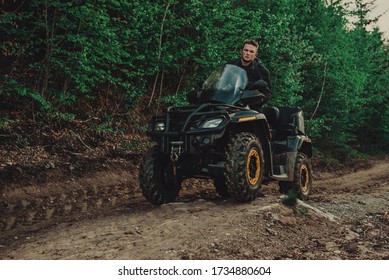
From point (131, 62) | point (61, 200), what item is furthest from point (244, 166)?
point (131, 62)

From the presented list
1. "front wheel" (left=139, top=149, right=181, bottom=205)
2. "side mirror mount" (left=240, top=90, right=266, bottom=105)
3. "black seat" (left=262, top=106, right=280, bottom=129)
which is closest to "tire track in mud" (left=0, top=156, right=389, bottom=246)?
"front wheel" (left=139, top=149, right=181, bottom=205)

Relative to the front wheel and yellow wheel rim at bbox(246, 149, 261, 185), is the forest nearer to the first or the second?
the front wheel

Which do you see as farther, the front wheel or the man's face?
the man's face

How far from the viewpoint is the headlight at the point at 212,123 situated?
5969 millimetres

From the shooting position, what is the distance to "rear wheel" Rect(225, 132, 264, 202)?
5.98 metres

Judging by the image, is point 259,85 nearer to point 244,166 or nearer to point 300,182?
point 244,166

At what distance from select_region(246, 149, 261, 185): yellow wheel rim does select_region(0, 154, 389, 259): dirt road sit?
0.36 metres

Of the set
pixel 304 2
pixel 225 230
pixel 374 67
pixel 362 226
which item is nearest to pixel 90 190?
pixel 225 230

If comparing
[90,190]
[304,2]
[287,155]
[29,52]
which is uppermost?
[304,2]

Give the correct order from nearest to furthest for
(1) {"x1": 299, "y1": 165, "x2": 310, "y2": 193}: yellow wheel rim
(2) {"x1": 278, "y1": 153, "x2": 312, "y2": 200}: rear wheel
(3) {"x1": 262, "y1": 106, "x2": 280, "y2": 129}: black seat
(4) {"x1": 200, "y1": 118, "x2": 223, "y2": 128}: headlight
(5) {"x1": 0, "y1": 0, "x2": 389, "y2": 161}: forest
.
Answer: (4) {"x1": 200, "y1": 118, "x2": 223, "y2": 128}: headlight
(3) {"x1": 262, "y1": 106, "x2": 280, "y2": 129}: black seat
(2) {"x1": 278, "y1": 153, "x2": 312, "y2": 200}: rear wheel
(1) {"x1": 299, "y1": 165, "x2": 310, "y2": 193}: yellow wheel rim
(5) {"x1": 0, "y1": 0, "x2": 389, "y2": 161}: forest

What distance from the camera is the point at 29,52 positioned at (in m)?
9.98

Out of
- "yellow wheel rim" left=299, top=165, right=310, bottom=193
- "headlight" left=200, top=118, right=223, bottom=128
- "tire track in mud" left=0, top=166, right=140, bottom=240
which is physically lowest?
"tire track in mud" left=0, top=166, right=140, bottom=240
